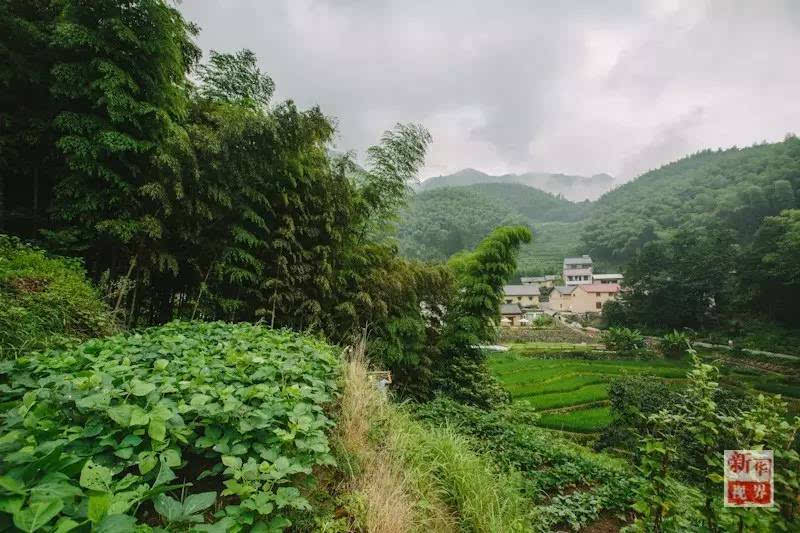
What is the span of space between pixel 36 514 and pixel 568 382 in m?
17.0

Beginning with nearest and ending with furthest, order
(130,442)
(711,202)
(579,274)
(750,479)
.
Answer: (130,442) < (750,479) < (711,202) < (579,274)

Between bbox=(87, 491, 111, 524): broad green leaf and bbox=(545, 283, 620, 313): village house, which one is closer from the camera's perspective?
bbox=(87, 491, 111, 524): broad green leaf

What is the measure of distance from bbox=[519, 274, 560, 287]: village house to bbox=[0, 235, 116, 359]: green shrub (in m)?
50.5

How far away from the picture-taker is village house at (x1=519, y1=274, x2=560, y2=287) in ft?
163

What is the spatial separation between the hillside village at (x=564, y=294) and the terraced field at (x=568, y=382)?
15.0 m

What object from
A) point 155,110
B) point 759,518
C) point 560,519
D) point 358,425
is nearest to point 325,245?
point 155,110

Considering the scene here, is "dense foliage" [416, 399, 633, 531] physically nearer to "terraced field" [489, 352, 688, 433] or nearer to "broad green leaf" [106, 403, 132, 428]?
"broad green leaf" [106, 403, 132, 428]

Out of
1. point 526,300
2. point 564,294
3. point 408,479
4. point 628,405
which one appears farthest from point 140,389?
point 564,294

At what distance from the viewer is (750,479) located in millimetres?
1697

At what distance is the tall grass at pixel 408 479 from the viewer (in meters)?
1.81

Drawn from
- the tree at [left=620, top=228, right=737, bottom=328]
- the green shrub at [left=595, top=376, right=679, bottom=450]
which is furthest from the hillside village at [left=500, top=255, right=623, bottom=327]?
the green shrub at [left=595, top=376, right=679, bottom=450]

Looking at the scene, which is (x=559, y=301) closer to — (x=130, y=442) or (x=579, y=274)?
(x=579, y=274)

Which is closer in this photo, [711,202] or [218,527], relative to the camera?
[218,527]

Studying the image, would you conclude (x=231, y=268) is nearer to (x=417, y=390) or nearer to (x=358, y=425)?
(x=358, y=425)
